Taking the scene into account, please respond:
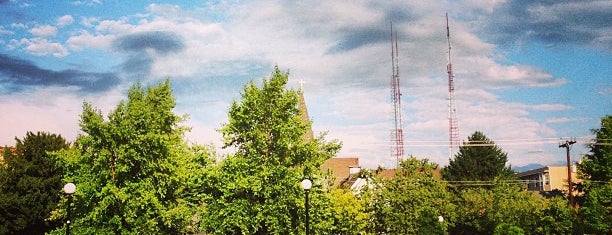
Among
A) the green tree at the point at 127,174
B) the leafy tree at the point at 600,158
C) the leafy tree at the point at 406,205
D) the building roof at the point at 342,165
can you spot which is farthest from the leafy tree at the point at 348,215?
the building roof at the point at 342,165

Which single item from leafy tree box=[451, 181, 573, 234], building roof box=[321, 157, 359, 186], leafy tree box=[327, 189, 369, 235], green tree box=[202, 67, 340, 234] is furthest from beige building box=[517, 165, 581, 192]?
green tree box=[202, 67, 340, 234]

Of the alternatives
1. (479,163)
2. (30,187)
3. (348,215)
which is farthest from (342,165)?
(30,187)

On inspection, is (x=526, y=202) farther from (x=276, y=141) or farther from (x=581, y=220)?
(x=276, y=141)

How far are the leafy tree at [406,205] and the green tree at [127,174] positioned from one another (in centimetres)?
1655

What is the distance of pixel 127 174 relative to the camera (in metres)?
31.6

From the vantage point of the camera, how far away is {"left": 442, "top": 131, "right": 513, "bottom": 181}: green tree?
2773 inches

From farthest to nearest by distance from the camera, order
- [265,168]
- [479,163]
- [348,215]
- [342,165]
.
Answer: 1. [342,165]
2. [479,163]
3. [348,215]
4. [265,168]

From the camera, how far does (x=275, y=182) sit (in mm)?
31641

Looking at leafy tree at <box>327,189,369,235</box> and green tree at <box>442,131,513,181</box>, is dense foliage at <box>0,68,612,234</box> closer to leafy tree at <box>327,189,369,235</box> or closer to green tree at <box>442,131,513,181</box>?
leafy tree at <box>327,189,369,235</box>

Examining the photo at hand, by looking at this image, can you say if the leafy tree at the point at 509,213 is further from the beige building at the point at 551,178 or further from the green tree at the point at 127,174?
the beige building at the point at 551,178

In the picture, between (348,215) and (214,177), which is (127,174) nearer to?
(214,177)

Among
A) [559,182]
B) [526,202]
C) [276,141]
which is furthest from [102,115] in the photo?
[559,182]

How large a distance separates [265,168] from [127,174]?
8148mm

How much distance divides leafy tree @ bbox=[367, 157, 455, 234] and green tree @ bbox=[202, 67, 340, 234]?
11007 mm
